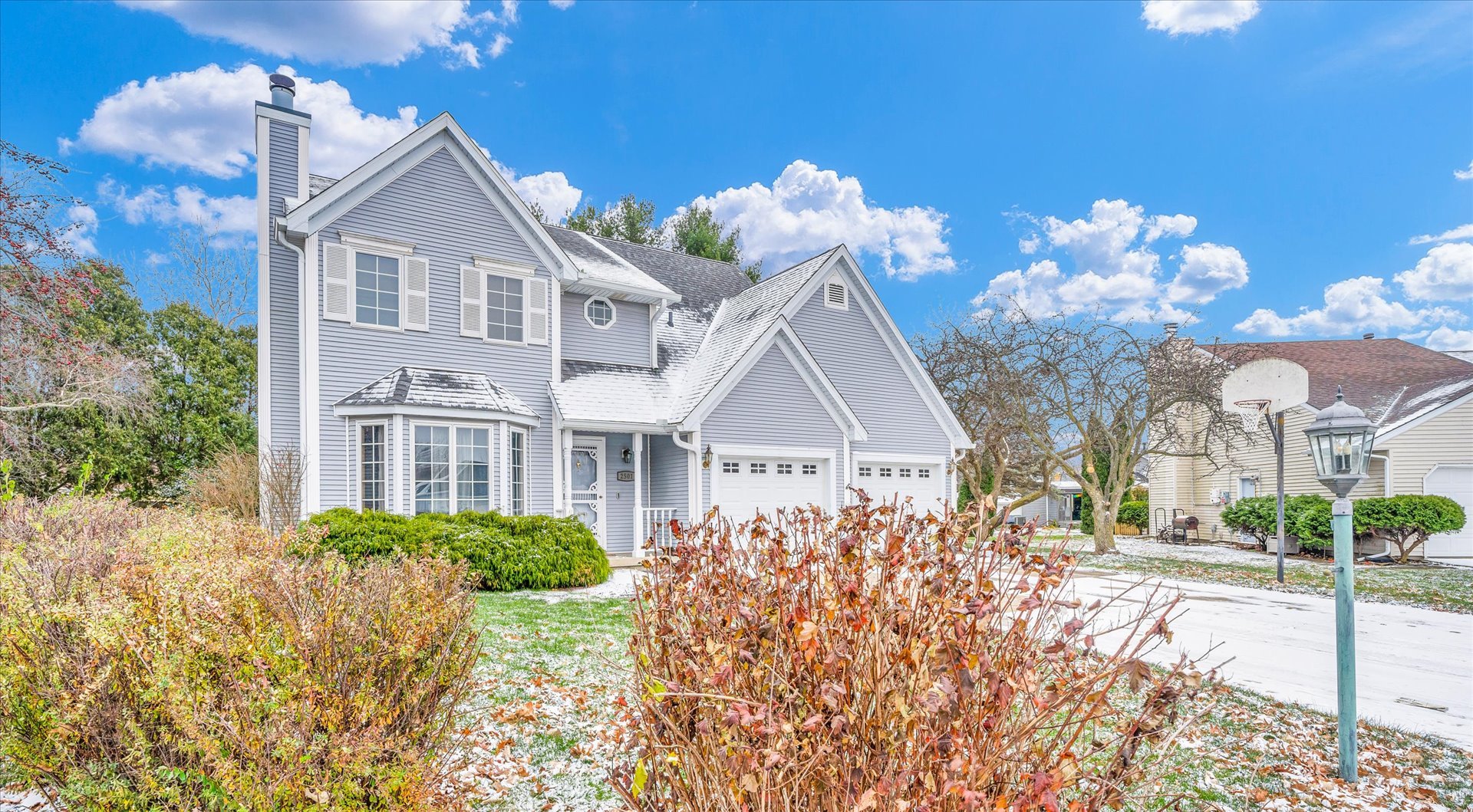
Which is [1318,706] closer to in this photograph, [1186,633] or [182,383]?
[1186,633]

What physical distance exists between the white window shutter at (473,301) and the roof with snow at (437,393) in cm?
83

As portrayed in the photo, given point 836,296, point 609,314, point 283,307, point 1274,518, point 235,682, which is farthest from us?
point 1274,518

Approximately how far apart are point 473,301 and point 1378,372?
27.9 meters

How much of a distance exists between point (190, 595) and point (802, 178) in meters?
32.1

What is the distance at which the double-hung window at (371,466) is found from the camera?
38.4 feet

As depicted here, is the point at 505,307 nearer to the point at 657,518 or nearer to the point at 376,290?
the point at 376,290

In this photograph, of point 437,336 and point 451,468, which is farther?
point 437,336

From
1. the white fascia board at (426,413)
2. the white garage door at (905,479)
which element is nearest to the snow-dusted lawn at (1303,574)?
the white garage door at (905,479)

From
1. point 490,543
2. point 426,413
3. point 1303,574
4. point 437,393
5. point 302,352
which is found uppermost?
point 302,352

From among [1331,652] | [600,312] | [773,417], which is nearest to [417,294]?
[600,312]

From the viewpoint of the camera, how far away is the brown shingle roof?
65.6ft

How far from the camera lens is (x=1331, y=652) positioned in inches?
302

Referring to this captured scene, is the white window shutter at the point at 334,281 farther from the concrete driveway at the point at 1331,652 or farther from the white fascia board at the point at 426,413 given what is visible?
the concrete driveway at the point at 1331,652

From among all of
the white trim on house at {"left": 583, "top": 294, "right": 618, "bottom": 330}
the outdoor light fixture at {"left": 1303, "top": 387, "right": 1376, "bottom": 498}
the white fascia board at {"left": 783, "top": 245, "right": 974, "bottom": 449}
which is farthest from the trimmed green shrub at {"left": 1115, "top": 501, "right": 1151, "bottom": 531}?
the outdoor light fixture at {"left": 1303, "top": 387, "right": 1376, "bottom": 498}
